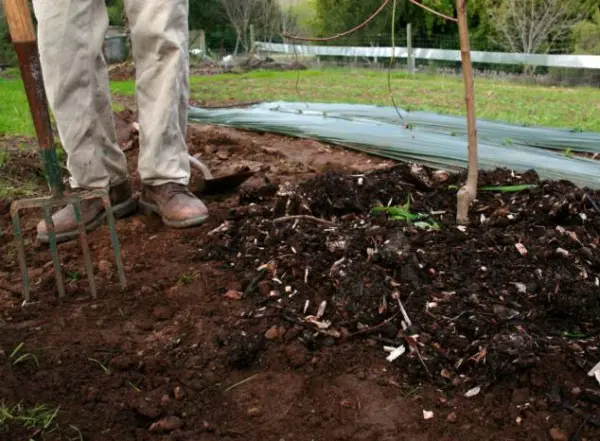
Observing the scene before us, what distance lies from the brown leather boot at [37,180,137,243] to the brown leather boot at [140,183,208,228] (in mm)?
123

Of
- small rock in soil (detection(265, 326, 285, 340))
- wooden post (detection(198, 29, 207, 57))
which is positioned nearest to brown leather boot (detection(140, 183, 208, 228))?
small rock in soil (detection(265, 326, 285, 340))

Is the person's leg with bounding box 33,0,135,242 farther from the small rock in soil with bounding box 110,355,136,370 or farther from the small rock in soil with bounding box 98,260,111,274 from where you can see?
the small rock in soil with bounding box 110,355,136,370

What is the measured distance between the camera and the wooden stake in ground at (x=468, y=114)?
6.11 ft

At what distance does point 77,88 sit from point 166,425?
4.81 feet

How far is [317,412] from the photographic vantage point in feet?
4.50

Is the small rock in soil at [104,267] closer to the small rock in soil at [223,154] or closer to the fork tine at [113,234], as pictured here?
the fork tine at [113,234]

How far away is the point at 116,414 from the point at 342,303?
646 millimetres

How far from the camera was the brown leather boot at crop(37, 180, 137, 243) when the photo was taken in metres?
2.35

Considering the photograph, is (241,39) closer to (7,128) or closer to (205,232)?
(7,128)

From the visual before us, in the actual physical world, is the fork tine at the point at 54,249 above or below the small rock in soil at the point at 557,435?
above

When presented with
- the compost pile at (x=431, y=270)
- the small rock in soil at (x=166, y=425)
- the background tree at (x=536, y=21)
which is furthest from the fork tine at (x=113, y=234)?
the background tree at (x=536, y=21)

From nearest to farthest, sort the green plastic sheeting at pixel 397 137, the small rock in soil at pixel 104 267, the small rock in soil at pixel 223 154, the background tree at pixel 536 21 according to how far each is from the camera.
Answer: the small rock in soil at pixel 104 267
the green plastic sheeting at pixel 397 137
the small rock in soil at pixel 223 154
the background tree at pixel 536 21

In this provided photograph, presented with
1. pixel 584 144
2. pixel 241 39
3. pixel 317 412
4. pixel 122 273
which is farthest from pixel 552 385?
pixel 241 39

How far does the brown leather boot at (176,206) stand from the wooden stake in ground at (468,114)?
3.25ft
